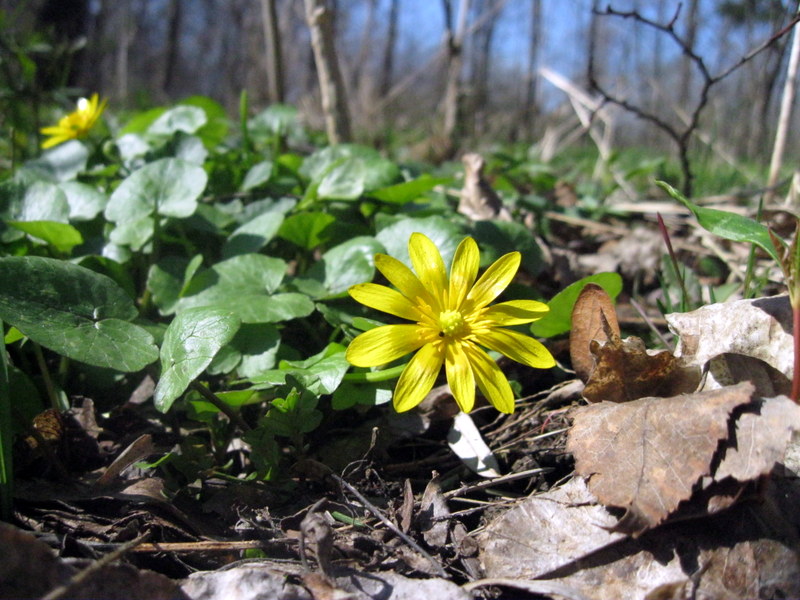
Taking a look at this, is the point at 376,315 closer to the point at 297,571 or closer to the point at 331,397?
the point at 331,397

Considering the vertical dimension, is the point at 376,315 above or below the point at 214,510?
above

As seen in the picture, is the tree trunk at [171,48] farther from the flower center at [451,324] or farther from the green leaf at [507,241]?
the flower center at [451,324]

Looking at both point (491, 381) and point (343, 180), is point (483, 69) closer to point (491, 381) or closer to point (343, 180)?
point (343, 180)

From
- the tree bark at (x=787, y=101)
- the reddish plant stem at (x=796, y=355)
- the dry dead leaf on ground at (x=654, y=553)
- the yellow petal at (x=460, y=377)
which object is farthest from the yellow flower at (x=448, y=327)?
the tree bark at (x=787, y=101)

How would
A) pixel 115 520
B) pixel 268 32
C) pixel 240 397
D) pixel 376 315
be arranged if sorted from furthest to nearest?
pixel 268 32, pixel 376 315, pixel 240 397, pixel 115 520

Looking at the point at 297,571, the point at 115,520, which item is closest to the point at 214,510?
the point at 115,520

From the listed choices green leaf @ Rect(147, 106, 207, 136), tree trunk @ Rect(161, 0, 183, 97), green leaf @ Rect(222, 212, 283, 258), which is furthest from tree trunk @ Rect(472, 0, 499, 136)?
tree trunk @ Rect(161, 0, 183, 97)

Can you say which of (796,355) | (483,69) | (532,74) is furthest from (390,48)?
(796,355)
